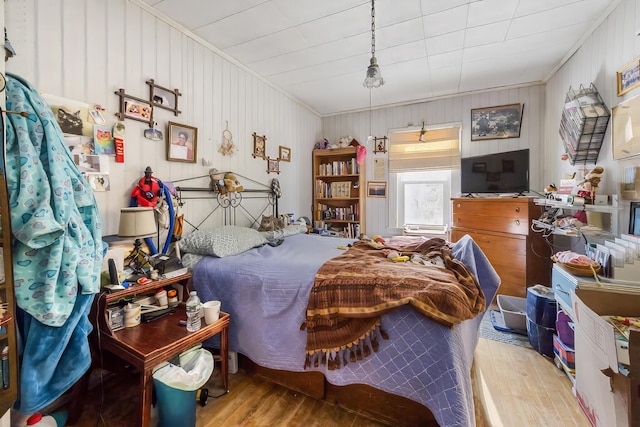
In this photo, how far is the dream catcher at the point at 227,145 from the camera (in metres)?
2.69

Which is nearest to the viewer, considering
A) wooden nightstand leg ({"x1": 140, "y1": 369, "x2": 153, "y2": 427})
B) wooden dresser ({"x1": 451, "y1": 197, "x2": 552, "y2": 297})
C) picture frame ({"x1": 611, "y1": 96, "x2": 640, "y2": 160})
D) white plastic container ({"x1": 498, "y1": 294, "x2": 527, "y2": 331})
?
wooden nightstand leg ({"x1": 140, "y1": 369, "x2": 153, "y2": 427})

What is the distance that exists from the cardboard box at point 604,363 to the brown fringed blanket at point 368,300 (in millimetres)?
428

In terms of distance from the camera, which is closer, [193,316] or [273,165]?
[193,316]


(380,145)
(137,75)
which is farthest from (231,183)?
(380,145)

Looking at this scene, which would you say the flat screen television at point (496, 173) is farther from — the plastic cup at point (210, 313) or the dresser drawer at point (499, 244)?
the plastic cup at point (210, 313)

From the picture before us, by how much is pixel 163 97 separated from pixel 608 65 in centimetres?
351

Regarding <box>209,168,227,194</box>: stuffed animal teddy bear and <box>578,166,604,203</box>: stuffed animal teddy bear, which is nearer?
<box>578,166,604,203</box>: stuffed animal teddy bear

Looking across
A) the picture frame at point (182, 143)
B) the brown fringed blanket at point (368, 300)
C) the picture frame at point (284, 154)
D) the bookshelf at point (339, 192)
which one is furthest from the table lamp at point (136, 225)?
the bookshelf at point (339, 192)

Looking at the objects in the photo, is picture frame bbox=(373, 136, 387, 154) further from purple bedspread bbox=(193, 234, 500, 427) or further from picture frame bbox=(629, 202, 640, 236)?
picture frame bbox=(629, 202, 640, 236)

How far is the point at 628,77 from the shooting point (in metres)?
1.79

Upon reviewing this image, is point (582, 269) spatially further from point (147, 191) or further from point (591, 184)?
point (147, 191)

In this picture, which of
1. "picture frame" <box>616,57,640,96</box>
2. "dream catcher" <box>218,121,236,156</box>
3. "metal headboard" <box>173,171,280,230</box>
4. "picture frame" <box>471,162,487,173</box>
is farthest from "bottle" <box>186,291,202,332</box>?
"picture frame" <box>471,162,487,173</box>

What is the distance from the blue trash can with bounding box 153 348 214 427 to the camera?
1299 millimetres

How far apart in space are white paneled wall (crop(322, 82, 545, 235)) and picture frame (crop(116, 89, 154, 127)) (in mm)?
2958
